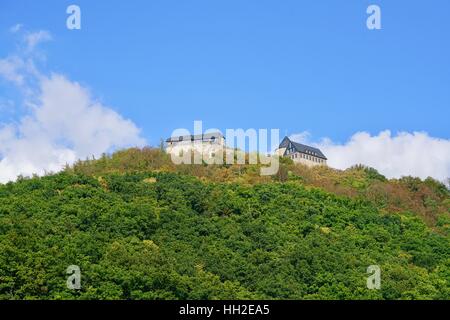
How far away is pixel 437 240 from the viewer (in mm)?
42500

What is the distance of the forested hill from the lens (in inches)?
1201

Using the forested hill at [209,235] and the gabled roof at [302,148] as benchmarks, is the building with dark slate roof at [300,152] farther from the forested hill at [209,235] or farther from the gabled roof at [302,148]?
the forested hill at [209,235]

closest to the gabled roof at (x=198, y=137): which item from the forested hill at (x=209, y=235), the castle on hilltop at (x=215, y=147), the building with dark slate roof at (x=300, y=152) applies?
the castle on hilltop at (x=215, y=147)

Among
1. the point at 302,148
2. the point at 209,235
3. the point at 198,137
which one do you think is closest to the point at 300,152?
the point at 302,148

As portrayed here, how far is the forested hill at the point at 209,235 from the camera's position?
30500mm

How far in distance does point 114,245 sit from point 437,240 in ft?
Answer: 57.9

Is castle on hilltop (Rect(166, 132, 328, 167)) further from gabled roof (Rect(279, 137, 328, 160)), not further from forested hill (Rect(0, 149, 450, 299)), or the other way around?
forested hill (Rect(0, 149, 450, 299))

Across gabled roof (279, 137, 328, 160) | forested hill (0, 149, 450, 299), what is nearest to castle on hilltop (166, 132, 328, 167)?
gabled roof (279, 137, 328, 160)

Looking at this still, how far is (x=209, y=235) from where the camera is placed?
126 ft

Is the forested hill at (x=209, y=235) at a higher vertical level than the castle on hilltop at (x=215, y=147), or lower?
lower

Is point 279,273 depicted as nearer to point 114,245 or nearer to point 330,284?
point 330,284

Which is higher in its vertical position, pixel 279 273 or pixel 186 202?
pixel 186 202
